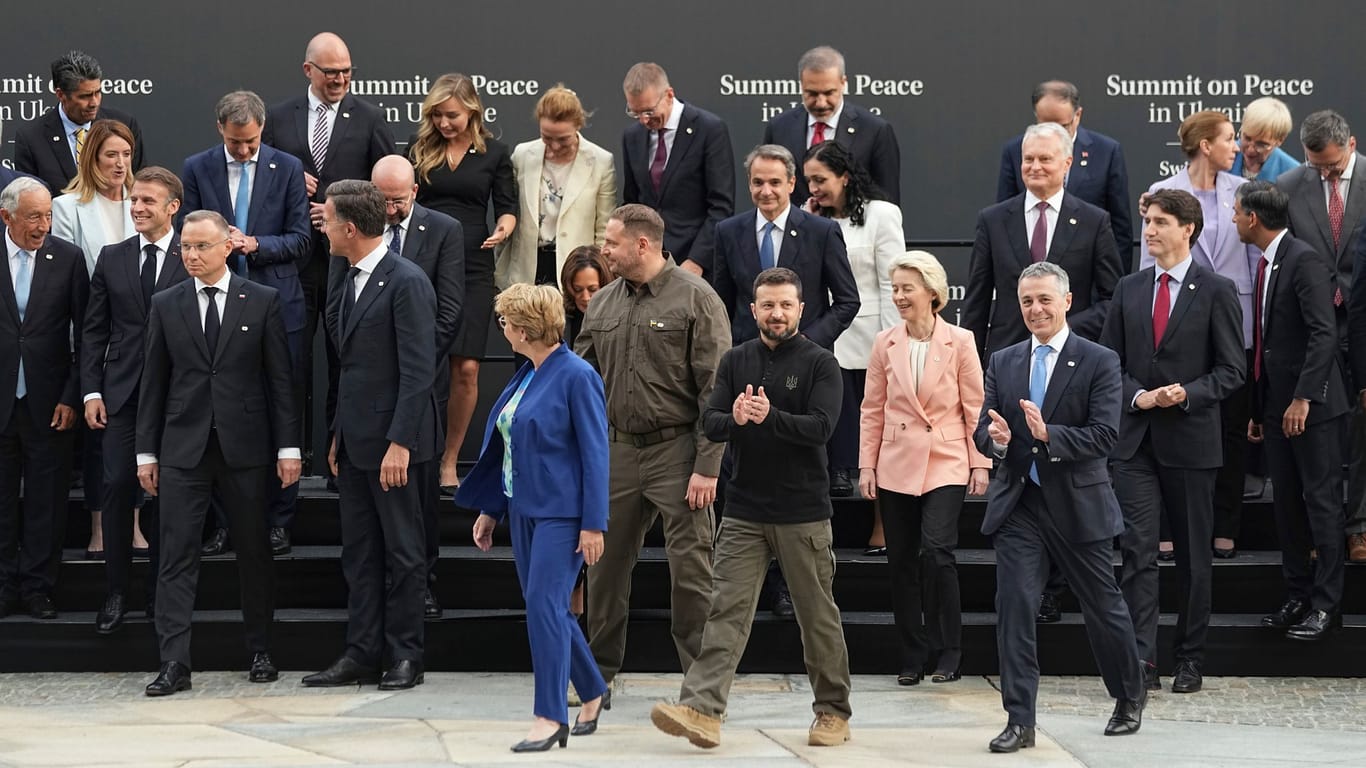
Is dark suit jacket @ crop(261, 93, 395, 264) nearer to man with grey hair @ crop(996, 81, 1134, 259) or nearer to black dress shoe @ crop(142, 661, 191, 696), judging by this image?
black dress shoe @ crop(142, 661, 191, 696)

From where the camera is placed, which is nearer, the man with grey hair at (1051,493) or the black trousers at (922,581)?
the man with grey hair at (1051,493)

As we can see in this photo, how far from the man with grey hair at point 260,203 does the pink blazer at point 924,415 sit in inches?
103

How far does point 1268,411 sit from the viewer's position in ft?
27.6

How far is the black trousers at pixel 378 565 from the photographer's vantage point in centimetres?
787

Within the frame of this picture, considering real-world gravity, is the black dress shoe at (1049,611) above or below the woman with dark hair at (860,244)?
below

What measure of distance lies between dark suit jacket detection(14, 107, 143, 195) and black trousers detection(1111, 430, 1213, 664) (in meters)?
4.95

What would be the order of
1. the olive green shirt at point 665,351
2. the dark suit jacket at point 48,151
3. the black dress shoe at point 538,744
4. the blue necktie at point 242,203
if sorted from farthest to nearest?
the dark suit jacket at point 48,151, the blue necktie at point 242,203, the olive green shirt at point 665,351, the black dress shoe at point 538,744

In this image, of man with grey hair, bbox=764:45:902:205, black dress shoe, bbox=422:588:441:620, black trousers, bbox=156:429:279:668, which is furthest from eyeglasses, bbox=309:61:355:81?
black dress shoe, bbox=422:588:441:620

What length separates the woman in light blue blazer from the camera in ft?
21.6

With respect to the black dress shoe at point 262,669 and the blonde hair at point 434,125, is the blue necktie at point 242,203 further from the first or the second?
the black dress shoe at point 262,669

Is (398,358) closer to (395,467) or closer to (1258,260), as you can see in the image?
(395,467)

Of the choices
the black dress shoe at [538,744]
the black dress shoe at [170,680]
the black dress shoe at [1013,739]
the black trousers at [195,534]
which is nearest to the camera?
the black dress shoe at [538,744]

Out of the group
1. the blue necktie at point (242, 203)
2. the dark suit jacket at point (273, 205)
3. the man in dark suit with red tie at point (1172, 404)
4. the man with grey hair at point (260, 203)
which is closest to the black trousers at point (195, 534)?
the man with grey hair at point (260, 203)

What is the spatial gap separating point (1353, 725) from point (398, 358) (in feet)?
13.5
